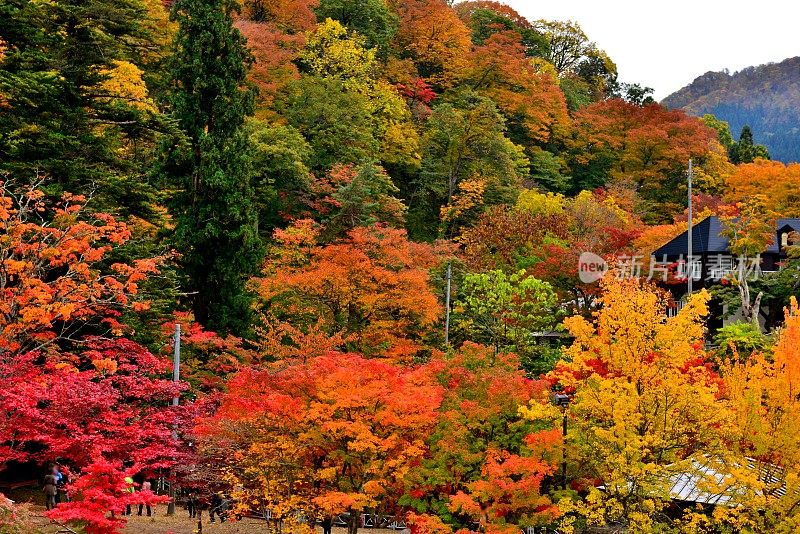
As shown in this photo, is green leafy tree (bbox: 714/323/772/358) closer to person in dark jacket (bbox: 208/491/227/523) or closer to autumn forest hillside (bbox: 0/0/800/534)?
autumn forest hillside (bbox: 0/0/800/534)

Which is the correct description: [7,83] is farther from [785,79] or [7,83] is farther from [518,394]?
[785,79]

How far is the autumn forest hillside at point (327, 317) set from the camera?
17.3 m

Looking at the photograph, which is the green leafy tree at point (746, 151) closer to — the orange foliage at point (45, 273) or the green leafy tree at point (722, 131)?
the green leafy tree at point (722, 131)

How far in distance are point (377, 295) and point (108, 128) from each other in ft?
32.2

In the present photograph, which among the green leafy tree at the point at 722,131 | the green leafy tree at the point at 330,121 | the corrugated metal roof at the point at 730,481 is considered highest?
the green leafy tree at the point at 722,131

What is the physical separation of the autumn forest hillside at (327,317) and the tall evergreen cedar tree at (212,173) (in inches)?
3.8

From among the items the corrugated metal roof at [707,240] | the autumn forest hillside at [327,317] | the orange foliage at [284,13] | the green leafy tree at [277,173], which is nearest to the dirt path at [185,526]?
the autumn forest hillside at [327,317]

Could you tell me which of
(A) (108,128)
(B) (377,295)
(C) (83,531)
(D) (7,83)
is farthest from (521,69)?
(C) (83,531)

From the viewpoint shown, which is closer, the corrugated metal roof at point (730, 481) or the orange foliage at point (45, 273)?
the corrugated metal roof at point (730, 481)

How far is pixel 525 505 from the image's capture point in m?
17.5

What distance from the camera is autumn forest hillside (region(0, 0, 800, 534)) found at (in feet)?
56.6

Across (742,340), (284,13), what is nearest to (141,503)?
(742,340)

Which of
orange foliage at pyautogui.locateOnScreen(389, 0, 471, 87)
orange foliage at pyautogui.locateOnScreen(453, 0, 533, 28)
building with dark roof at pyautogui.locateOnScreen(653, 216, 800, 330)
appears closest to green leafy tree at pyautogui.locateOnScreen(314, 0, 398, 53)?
orange foliage at pyautogui.locateOnScreen(389, 0, 471, 87)

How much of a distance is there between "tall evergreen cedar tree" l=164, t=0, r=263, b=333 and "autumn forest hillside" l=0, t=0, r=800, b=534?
0.10m
